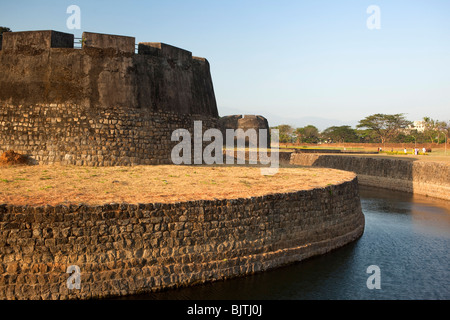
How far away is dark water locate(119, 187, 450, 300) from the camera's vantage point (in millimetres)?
9297

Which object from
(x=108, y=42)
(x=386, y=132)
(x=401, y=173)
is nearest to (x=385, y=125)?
(x=386, y=132)

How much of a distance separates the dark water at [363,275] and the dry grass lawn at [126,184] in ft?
6.88

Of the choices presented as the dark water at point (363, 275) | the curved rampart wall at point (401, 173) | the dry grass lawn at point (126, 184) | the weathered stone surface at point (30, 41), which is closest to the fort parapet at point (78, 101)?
the weathered stone surface at point (30, 41)

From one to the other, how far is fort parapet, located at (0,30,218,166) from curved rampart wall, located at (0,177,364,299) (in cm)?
572

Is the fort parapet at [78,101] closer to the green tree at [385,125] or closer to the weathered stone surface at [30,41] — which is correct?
the weathered stone surface at [30,41]

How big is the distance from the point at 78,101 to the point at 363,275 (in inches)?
402

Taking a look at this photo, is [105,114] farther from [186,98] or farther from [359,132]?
[359,132]

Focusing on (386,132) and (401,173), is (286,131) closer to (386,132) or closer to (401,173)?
(386,132)

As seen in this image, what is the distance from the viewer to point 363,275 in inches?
426

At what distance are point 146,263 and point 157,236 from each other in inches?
23.3

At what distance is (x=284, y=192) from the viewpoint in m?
11.2

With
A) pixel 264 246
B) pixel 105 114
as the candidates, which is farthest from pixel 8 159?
pixel 264 246

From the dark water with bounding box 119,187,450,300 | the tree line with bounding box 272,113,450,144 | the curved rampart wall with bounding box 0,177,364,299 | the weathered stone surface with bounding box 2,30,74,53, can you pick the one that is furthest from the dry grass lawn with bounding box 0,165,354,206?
the tree line with bounding box 272,113,450,144

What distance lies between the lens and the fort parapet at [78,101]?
1366 centimetres
